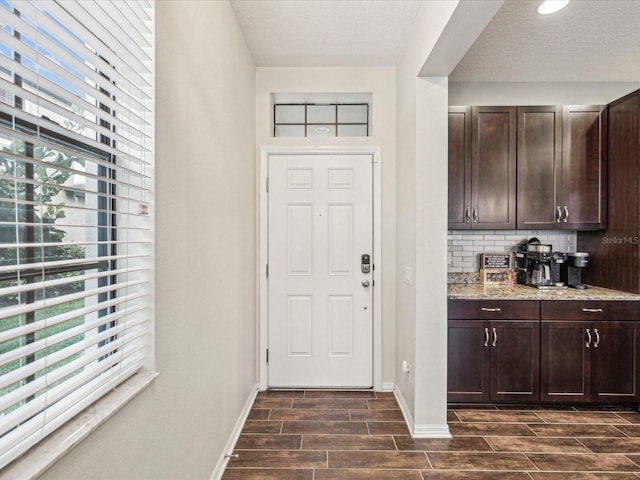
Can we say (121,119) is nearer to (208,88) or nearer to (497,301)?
(208,88)

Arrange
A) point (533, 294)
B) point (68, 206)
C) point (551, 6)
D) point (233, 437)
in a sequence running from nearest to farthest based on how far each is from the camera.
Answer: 1. point (68, 206)
2. point (551, 6)
3. point (233, 437)
4. point (533, 294)

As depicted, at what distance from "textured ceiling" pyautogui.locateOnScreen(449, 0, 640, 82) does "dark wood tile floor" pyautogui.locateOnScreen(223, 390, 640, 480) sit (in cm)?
276

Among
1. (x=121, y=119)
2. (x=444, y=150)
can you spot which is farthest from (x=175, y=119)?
(x=444, y=150)

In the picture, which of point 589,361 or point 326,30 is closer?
point 326,30

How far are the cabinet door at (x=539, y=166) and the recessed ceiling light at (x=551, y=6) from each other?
928mm

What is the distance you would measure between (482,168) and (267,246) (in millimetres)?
1952

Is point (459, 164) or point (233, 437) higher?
point (459, 164)

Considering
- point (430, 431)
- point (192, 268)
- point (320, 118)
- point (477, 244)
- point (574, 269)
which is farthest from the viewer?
point (477, 244)

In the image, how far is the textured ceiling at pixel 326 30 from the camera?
2.41m

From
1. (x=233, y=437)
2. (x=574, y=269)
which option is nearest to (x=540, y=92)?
(x=574, y=269)

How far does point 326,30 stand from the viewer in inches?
106

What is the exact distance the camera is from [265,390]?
3.28m

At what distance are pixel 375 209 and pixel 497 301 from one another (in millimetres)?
1208

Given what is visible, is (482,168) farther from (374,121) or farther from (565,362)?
(565,362)
